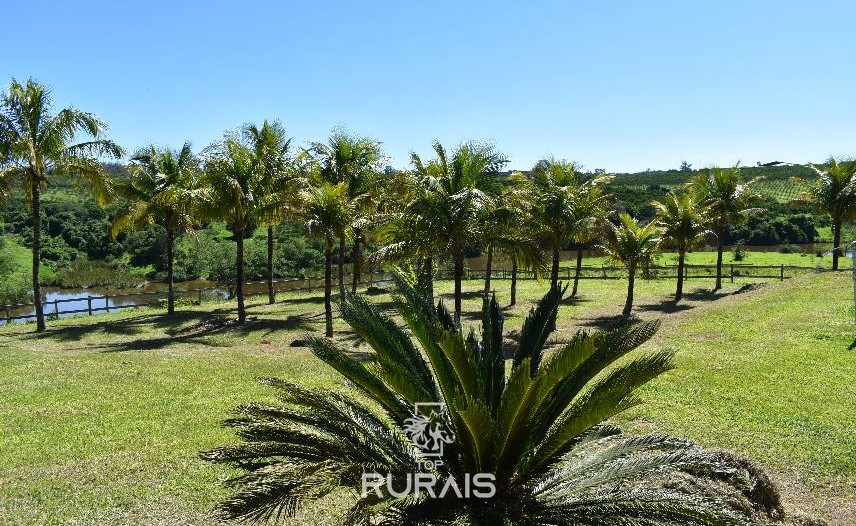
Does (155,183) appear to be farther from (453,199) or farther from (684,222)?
(684,222)

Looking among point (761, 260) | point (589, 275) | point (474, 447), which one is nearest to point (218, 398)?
point (474, 447)

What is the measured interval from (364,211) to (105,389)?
11.4m

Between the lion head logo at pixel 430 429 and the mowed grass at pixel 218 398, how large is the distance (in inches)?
96.4

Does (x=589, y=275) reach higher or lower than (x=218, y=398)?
higher

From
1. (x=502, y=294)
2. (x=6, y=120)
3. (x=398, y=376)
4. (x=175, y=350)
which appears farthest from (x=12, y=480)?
(x=502, y=294)

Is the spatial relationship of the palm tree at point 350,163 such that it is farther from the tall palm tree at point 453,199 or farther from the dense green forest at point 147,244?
the dense green forest at point 147,244

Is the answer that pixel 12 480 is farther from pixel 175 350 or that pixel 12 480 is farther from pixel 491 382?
pixel 175 350

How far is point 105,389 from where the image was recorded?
525 inches

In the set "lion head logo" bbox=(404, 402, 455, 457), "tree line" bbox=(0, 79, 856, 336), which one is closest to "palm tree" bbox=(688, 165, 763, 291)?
"tree line" bbox=(0, 79, 856, 336)

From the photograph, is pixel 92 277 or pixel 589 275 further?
pixel 92 277

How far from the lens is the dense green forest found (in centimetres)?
4666

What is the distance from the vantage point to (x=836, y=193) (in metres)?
30.9

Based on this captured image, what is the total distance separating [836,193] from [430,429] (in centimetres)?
3241

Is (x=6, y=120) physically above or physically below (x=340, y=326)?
above
